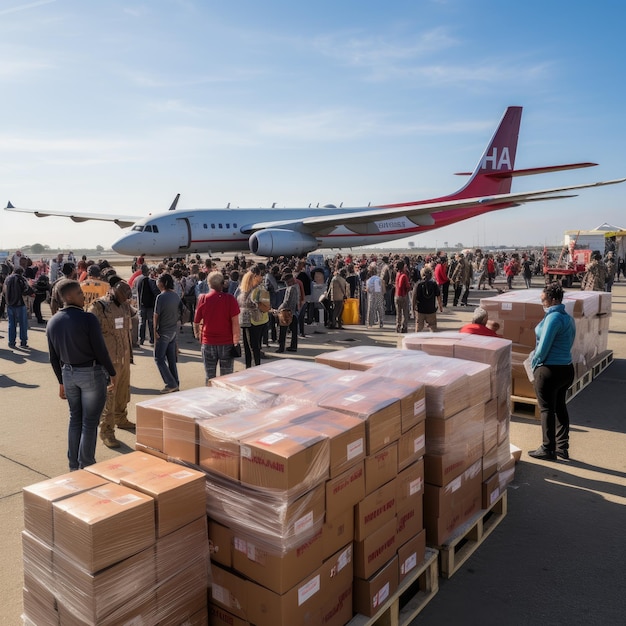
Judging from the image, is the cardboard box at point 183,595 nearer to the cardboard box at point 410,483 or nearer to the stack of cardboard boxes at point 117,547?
the stack of cardboard boxes at point 117,547

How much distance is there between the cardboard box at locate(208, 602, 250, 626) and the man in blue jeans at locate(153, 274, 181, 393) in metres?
5.06

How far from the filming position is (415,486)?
3439mm

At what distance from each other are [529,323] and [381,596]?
511cm

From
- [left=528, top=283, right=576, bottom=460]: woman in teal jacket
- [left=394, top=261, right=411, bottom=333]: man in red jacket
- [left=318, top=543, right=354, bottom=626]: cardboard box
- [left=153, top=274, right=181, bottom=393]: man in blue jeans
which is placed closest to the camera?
[left=318, top=543, right=354, bottom=626]: cardboard box

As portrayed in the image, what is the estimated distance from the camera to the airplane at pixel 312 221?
2178cm

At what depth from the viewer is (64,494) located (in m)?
2.57

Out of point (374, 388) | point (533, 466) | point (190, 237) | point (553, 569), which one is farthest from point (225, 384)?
point (190, 237)

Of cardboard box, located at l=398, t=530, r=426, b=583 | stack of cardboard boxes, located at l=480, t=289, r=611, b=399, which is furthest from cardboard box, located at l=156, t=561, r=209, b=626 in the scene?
stack of cardboard boxes, located at l=480, t=289, r=611, b=399

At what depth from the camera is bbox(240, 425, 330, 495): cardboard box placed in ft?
8.16

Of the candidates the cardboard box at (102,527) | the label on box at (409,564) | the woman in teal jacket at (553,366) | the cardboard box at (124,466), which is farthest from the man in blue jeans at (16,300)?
the label on box at (409,564)

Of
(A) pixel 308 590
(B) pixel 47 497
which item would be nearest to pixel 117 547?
(B) pixel 47 497

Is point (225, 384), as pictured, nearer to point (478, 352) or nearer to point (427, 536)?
point (427, 536)

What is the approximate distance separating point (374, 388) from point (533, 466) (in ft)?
9.56

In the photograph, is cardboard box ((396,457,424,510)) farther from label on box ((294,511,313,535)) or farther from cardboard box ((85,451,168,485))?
cardboard box ((85,451,168,485))
